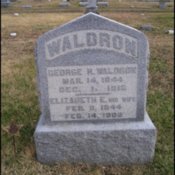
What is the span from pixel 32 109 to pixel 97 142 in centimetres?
161

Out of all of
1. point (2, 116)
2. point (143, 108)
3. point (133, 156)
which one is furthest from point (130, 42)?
point (2, 116)

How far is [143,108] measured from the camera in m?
3.42

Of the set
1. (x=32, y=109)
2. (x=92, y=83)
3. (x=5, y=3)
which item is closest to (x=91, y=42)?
(x=92, y=83)

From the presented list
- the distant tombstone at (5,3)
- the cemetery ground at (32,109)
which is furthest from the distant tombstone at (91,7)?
the distant tombstone at (5,3)

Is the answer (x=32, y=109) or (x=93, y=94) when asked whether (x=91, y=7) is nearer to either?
(x=32, y=109)

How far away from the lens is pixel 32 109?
4750mm

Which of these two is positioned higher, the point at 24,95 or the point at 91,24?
the point at 91,24

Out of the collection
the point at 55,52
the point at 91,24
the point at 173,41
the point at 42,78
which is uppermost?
the point at 91,24

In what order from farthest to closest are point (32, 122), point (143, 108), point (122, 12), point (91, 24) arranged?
point (122, 12), point (32, 122), point (143, 108), point (91, 24)

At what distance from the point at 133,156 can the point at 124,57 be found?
97 cm

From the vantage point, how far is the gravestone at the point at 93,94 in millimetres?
3174

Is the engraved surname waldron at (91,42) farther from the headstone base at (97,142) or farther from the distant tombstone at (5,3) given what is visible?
the distant tombstone at (5,3)

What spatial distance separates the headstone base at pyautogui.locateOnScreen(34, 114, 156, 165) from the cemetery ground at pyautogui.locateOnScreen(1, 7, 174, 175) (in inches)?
3.0

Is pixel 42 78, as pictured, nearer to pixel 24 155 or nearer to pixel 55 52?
pixel 55 52
